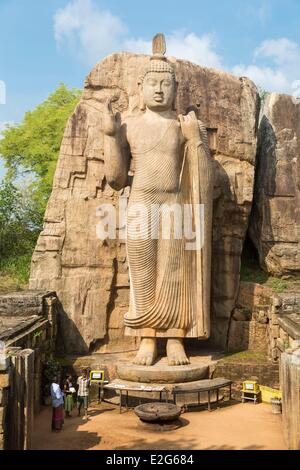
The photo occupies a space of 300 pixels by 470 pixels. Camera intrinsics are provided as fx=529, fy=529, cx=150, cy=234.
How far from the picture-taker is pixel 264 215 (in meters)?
11.3

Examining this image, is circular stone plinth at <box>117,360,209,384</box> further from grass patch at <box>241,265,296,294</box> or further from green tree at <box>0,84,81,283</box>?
green tree at <box>0,84,81,283</box>

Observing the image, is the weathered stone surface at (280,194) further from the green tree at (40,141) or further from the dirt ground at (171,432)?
the green tree at (40,141)

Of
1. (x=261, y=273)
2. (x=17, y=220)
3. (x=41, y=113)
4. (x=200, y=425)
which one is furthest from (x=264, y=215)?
(x=41, y=113)

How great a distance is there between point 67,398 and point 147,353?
1579mm

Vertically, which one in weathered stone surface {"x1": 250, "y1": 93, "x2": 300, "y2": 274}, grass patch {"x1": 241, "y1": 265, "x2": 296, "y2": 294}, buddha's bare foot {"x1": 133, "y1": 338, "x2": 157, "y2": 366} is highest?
weathered stone surface {"x1": 250, "y1": 93, "x2": 300, "y2": 274}

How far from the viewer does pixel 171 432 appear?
23.8ft

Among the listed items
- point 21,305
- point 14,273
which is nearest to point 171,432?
point 21,305

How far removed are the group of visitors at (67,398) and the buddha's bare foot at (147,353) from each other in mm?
938

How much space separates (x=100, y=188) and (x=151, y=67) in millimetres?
2637

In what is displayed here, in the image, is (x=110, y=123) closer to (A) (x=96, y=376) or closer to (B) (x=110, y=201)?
(B) (x=110, y=201)

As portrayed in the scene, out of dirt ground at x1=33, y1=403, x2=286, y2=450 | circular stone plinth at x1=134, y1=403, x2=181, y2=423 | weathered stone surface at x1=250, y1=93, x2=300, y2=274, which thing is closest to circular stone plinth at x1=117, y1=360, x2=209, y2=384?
dirt ground at x1=33, y1=403, x2=286, y2=450

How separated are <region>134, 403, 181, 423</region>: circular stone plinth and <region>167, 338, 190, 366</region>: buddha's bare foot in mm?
1262

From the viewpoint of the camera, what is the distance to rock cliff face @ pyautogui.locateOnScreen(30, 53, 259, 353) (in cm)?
1040

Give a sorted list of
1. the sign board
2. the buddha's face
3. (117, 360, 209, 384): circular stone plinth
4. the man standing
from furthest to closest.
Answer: the buddha's face → the sign board → (117, 360, 209, 384): circular stone plinth → the man standing
